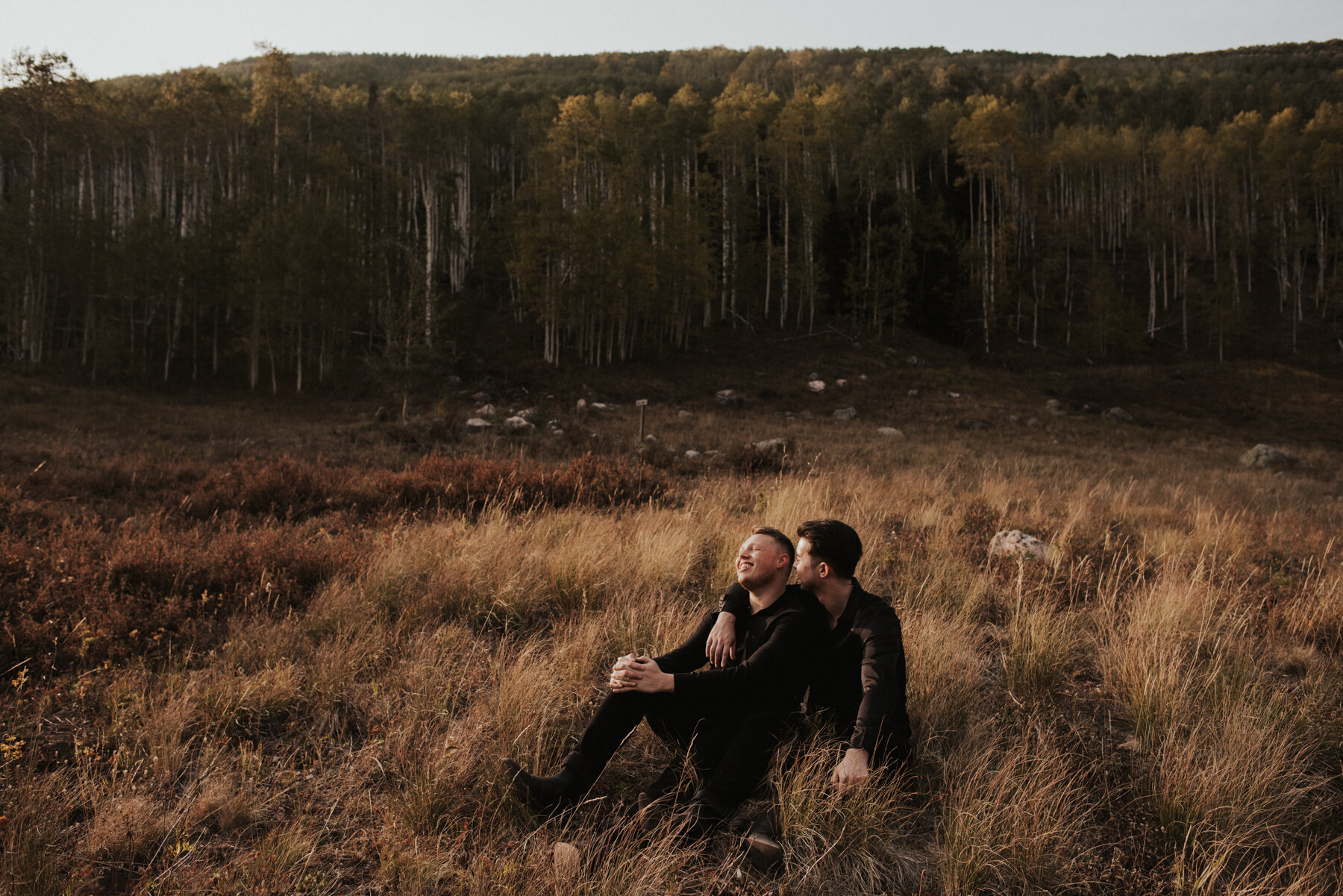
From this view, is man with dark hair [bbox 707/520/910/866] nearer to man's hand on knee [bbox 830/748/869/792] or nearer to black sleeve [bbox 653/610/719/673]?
man's hand on knee [bbox 830/748/869/792]

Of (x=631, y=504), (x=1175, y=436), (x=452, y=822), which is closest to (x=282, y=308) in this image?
(x=631, y=504)

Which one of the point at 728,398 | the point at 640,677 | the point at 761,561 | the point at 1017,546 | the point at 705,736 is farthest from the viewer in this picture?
the point at 728,398

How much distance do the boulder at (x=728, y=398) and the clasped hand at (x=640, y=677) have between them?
2640 centimetres

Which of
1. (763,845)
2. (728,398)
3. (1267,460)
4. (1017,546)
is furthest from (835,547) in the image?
(728,398)

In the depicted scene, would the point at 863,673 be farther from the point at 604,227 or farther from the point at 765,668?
the point at 604,227

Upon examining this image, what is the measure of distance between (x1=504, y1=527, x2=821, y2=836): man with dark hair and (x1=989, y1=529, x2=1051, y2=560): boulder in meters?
3.90

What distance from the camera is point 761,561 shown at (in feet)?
10.1

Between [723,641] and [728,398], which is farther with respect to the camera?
[728,398]

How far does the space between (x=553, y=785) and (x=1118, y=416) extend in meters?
32.0

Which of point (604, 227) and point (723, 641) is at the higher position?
point (604, 227)

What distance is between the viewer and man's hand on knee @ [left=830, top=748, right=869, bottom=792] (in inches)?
99.5

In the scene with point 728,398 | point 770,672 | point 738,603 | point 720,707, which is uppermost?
point 738,603

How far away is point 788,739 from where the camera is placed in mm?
3064

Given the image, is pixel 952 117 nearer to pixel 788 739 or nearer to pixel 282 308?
pixel 282 308
